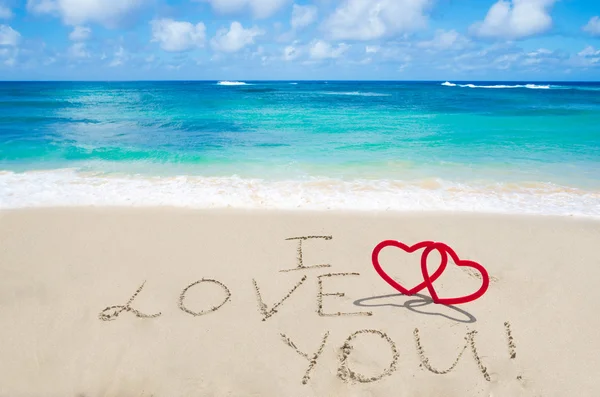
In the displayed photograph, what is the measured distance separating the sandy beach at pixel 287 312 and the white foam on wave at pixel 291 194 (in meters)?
0.93

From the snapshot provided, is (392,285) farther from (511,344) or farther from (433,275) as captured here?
(511,344)

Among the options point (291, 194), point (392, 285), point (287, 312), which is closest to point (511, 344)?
point (392, 285)

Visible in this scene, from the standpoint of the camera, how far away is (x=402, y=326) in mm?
3480

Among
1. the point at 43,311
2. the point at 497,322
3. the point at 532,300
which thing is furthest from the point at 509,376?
the point at 43,311

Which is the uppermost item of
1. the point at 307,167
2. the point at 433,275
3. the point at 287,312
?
the point at 433,275

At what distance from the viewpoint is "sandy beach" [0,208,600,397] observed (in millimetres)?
2984

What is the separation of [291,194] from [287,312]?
142 inches

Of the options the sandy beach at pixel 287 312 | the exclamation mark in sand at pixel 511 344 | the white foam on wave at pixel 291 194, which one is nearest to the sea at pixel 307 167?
the white foam on wave at pixel 291 194

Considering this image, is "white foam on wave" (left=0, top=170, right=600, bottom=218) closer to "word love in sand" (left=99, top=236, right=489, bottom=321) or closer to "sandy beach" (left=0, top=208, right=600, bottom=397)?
"sandy beach" (left=0, top=208, right=600, bottom=397)

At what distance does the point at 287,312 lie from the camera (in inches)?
145

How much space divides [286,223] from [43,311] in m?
2.91

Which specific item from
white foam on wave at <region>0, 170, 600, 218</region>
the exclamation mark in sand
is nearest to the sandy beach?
the exclamation mark in sand

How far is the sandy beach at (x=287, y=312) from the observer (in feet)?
9.79

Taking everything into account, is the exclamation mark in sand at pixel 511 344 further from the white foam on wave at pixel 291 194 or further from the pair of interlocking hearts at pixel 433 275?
the white foam on wave at pixel 291 194
